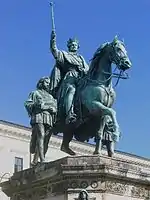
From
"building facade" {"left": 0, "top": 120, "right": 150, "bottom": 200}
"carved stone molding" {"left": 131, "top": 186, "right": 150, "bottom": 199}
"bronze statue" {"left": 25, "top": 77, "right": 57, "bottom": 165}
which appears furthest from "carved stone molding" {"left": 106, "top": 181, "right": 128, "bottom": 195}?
"building facade" {"left": 0, "top": 120, "right": 150, "bottom": 200}

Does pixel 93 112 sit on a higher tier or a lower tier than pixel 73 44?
lower

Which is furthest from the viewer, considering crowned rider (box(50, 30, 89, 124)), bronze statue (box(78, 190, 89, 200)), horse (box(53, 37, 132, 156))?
crowned rider (box(50, 30, 89, 124))

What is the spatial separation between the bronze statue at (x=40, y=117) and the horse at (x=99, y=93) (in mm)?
634

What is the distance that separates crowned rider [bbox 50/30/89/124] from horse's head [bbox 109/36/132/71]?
5.18 feet

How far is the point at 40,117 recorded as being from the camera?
18938 millimetres

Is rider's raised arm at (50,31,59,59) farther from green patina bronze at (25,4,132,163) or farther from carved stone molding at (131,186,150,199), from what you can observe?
carved stone molding at (131,186,150,199)

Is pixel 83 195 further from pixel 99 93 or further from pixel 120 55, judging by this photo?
pixel 120 55

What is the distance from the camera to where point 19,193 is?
18781mm

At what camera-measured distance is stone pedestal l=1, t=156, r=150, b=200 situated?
16688mm

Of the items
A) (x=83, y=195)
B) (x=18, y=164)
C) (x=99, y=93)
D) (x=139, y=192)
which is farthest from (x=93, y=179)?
(x=18, y=164)

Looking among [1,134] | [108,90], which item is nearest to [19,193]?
[108,90]

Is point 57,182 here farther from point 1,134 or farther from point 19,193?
point 1,134

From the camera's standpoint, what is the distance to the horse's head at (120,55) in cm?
1816

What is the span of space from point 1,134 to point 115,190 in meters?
41.5
